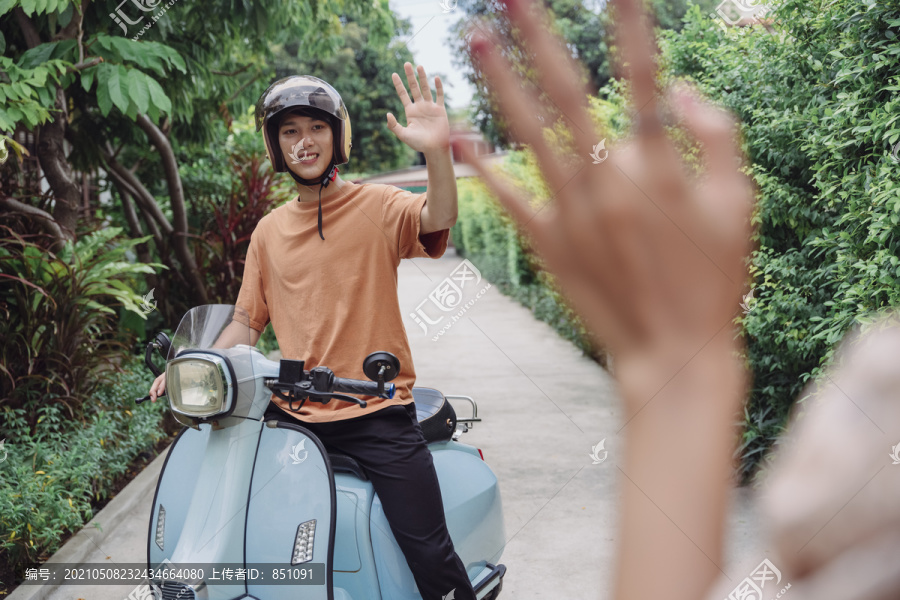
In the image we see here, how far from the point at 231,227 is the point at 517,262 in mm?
5051

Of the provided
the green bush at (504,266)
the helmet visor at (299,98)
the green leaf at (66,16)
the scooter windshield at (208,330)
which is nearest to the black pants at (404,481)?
the scooter windshield at (208,330)

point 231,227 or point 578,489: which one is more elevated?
point 578,489

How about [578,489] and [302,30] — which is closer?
[578,489]

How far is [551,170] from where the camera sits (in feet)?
1.54

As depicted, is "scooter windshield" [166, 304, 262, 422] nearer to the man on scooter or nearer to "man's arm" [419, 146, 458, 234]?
the man on scooter

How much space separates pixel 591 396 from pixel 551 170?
6.37m

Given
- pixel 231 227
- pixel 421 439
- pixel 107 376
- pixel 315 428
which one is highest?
pixel 421 439

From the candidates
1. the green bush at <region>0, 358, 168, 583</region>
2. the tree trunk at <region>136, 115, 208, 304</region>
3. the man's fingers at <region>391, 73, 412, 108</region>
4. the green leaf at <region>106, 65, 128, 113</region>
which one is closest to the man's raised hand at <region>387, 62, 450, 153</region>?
the man's fingers at <region>391, 73, 412, 108</region>

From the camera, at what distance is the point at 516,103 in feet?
1.63

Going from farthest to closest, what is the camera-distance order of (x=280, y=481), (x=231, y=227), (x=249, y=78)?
(x=249, y=78) → (x=231, y=227) → (x=280, y=481)

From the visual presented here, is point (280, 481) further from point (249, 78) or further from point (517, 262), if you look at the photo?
point (517, 262)

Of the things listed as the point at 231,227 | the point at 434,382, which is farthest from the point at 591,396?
the point at 231,227

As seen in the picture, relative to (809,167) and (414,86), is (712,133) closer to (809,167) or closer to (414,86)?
(414,86)

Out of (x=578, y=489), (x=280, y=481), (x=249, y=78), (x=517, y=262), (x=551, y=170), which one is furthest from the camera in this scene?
(x=517, y=262)
